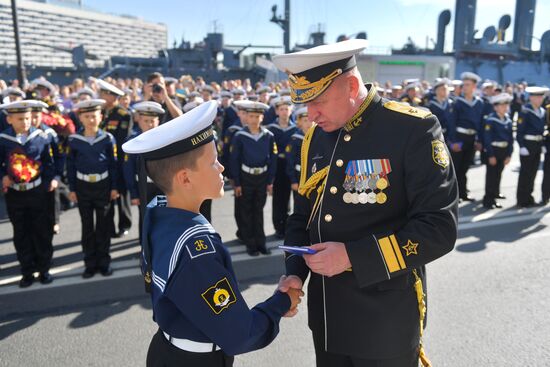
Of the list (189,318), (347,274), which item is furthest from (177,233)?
(347,274)

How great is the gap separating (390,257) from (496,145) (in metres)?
6.82

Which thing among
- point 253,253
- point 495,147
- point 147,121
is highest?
point 147,121

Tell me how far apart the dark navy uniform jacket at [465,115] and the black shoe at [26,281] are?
6.92 metres

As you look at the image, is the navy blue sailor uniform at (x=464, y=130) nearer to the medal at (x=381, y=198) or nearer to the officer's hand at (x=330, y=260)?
the medal at (x=381, y=198)

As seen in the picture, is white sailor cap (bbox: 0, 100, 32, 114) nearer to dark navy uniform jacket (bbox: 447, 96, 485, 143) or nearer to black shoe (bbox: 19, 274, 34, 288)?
black shoe (bbox: 19, 274, 34, 288)

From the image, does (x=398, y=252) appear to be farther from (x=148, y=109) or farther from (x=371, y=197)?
(x=148, y=109)

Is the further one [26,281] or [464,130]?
[464,130]

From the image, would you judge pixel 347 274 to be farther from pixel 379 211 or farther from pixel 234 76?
pixel 234 76

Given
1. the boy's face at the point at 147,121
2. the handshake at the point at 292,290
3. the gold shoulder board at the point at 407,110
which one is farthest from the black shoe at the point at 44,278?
the gold shoulder board at the point at 407,110

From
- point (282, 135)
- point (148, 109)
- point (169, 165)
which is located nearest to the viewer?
point (169, 165)

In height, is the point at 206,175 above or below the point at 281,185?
above

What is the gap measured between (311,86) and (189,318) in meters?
0.97

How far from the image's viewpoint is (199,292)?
4.71 feet

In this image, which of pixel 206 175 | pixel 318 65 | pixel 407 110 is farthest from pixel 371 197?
pixel 206 175
